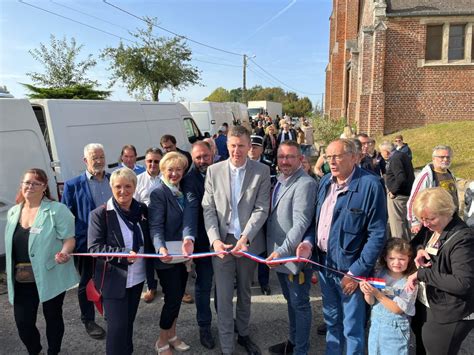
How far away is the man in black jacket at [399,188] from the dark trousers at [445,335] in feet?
11.0

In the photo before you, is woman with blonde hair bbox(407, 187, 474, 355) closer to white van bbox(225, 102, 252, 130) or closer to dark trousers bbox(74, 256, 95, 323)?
dark trousers bbox(74, 256, 95, 323)

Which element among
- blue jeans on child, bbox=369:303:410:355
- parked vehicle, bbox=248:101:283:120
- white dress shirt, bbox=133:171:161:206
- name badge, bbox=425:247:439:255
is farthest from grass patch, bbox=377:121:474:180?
parked vehicle, bbox=248:101:283:120

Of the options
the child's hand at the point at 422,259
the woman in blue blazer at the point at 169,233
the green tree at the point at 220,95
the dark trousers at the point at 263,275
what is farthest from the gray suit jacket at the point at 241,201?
the green tree at the point at 220,95

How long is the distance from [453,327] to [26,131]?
508cm

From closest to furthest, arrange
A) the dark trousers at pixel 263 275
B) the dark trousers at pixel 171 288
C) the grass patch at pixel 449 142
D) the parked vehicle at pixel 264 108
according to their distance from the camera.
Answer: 1. the dark trousers at pixel 171 288
2. the dark trousers at pixel 263 275
3. the grass patch at pixel 449 142
4. the parked vehicle at pixel 264 108

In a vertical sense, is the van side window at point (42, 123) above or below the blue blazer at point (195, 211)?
above

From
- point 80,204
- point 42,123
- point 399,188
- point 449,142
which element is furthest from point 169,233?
point 449,142

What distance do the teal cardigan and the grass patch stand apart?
9936 millimetres

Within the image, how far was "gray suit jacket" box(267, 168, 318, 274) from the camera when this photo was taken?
3.17 metres

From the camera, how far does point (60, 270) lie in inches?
132

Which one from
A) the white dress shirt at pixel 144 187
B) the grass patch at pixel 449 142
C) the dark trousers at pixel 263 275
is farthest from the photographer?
the grass patch at pixel 449 142

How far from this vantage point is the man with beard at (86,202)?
392 cm

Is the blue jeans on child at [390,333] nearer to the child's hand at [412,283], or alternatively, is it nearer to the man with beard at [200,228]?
the child's hand at [412,283]

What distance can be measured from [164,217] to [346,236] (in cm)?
158
